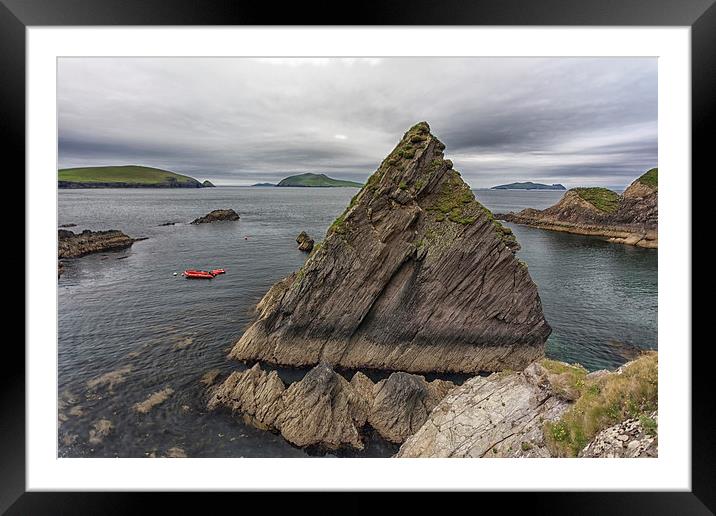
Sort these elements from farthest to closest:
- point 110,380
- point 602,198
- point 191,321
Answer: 1. point 602,198
2. point 191,321
3. point 110,380

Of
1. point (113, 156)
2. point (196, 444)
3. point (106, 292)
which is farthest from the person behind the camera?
point (106, 292)

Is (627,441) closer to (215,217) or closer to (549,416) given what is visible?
(549,416)

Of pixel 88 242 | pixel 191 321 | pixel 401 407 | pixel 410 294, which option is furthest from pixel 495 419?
pixel 88 242
